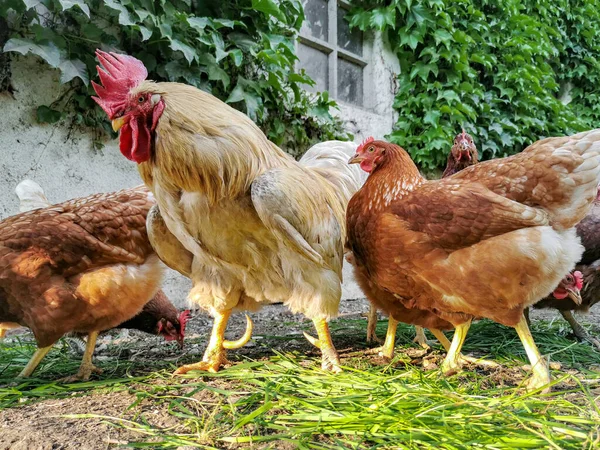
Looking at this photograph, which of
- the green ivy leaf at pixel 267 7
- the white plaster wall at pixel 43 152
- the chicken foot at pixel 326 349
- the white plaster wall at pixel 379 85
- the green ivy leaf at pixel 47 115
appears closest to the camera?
the chicken foot at pixel 326 349

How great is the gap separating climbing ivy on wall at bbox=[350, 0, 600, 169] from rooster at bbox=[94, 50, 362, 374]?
4083mm

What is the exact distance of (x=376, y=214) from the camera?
223cm

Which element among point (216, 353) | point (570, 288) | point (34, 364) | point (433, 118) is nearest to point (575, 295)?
point (570, 288)

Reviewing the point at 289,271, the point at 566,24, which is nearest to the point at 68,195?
the point at 289,271

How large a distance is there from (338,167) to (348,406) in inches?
66.9

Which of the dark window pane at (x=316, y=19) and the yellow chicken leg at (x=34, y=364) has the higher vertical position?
the dark window pane at (x=316, y=19)

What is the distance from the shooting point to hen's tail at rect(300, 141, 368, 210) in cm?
285

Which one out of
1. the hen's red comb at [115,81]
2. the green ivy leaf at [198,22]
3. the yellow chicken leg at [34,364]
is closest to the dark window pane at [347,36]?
the green ivy leaf at [198,22]

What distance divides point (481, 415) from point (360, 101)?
5.12 metres

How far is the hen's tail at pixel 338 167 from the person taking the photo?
112 inches

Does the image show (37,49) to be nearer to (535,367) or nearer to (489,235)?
(489,235)

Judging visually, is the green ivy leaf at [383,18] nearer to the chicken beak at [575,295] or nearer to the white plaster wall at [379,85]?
the white plaster wall at [379,85]

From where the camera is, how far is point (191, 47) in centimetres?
393

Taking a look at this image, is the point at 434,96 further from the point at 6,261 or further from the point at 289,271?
the point at 6,261
